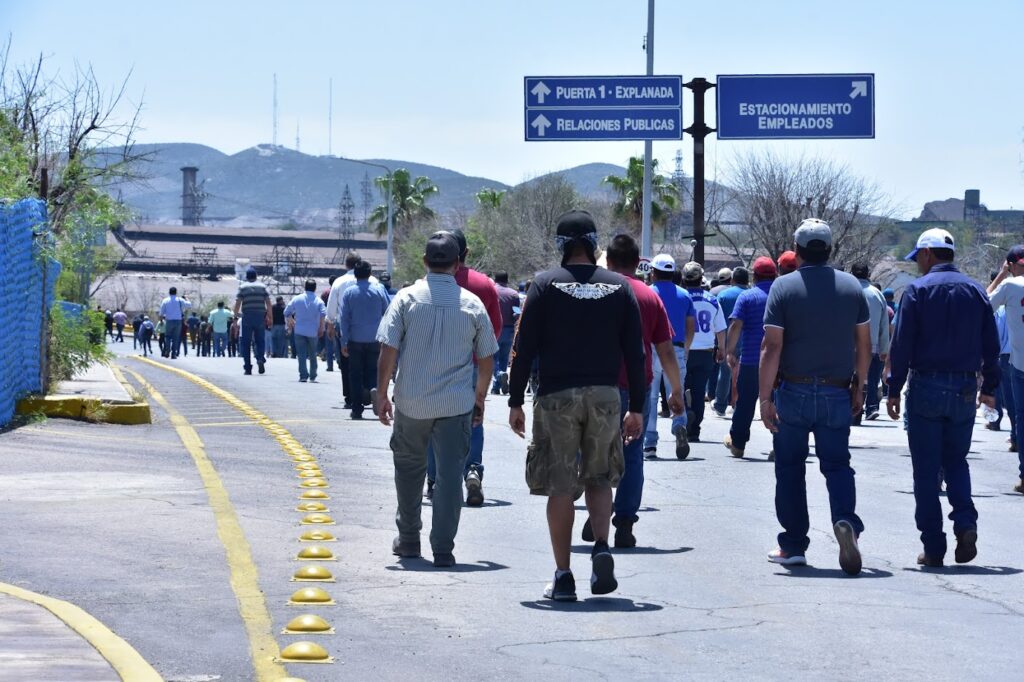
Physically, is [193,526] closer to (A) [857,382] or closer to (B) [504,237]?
(A) [857,382]

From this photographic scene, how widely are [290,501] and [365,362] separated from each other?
24.8 feet

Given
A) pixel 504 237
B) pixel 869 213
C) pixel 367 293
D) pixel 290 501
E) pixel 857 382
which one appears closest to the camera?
pixel 857 382

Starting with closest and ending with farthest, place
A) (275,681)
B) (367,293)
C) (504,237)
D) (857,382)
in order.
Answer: (275,681) → (857,382) → (367,293) → (504,237)

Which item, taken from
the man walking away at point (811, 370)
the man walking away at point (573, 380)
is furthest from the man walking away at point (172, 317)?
the man walking away at point (573, 380)

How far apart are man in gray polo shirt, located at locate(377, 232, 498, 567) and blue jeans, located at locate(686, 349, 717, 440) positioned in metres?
8.13

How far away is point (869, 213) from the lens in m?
63.5

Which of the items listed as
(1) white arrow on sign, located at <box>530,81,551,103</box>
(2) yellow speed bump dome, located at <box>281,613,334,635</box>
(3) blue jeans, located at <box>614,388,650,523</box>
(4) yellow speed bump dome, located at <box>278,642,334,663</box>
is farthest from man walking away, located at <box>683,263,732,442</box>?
(1) white arrow on sign, located at <box>530,81,551,103</box>

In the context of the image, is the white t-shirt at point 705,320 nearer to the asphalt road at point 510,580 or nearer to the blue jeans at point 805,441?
the asphalt road at point 510,580

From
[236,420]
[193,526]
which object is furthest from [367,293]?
[193,526]

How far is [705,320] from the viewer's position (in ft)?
57.6

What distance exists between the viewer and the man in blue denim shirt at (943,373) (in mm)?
9281

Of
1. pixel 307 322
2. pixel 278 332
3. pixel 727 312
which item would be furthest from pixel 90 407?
pixel 278 332

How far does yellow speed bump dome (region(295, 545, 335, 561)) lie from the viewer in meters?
8.96

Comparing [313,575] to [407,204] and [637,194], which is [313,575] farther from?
[407,204]
